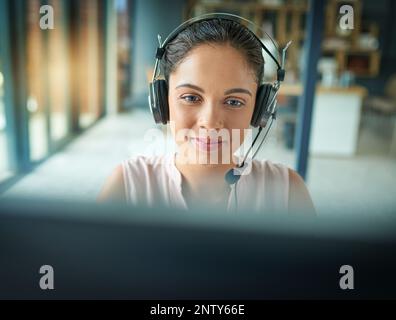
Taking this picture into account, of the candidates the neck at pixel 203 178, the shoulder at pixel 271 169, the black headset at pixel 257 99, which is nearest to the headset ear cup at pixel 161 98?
the black headset at pixel 257 99

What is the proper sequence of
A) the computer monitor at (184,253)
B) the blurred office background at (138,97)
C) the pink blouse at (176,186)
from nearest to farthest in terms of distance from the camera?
the computer monitor at (184,253)
the pink blouse at (176,186)
the blurred office background at (138,97)

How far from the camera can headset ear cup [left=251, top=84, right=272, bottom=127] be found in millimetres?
852

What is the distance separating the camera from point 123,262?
707 millimetres

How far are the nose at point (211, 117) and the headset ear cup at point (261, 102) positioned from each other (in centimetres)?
13

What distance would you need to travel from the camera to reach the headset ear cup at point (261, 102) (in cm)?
85

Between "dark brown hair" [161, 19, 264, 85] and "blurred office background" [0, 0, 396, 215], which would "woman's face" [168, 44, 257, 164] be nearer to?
"dark brown hair" [161, 19, 264, 85]

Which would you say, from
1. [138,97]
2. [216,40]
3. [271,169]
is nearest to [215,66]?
[216,40]

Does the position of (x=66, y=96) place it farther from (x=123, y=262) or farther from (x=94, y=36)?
(x=123, y=262)

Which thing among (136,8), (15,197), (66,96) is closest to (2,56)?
(66,96)

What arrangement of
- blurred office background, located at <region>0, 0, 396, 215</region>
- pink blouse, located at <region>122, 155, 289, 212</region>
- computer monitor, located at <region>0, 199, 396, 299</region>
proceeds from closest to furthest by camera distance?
computer monitor, located at <region>0, 199, 396, 299</region>
pink blouse, located at <region>122, 155, 289, 212</region>
blurred office background, located at <region>0, 0, 396, 215</region>

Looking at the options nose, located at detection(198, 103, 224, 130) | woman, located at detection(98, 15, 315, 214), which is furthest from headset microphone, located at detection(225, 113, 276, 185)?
nose, located at detection(198, 103, 224, 130)

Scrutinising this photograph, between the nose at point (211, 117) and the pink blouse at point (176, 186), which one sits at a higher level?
the nose at point (211, 117)

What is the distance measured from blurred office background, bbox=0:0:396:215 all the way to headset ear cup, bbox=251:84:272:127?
117 millimetres

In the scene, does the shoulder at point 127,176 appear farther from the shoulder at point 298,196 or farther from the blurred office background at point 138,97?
the shoulder at point 298,196
